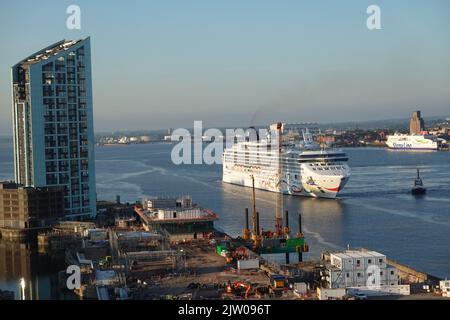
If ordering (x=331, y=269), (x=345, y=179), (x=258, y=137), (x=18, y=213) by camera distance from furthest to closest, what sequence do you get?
(x=258, y=137)
(x=345, y=179)
(x=18, y=213)
(x=331, y=269)

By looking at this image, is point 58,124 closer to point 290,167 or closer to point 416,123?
point 290,167

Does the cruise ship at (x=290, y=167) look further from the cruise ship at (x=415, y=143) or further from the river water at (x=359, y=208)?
the cruise ship at (x=415, y=143)

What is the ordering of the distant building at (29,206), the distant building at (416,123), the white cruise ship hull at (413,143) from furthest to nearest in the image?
1. the distant building at (416,123)
2. the white cruise ship hull at (413,143)
3. the distant building at (29,206)

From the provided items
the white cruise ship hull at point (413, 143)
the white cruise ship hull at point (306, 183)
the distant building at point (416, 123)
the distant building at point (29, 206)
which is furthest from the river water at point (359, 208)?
the distant building at point (416, 123)

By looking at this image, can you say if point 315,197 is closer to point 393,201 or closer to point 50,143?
point 393,201

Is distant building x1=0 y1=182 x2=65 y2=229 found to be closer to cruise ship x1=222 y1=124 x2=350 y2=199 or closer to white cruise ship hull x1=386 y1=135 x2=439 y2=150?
cruise ship x1=222 y1=124 x2=350 y2=199

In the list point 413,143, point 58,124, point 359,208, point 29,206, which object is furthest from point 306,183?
point 413,143

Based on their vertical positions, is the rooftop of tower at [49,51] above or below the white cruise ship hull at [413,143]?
above
